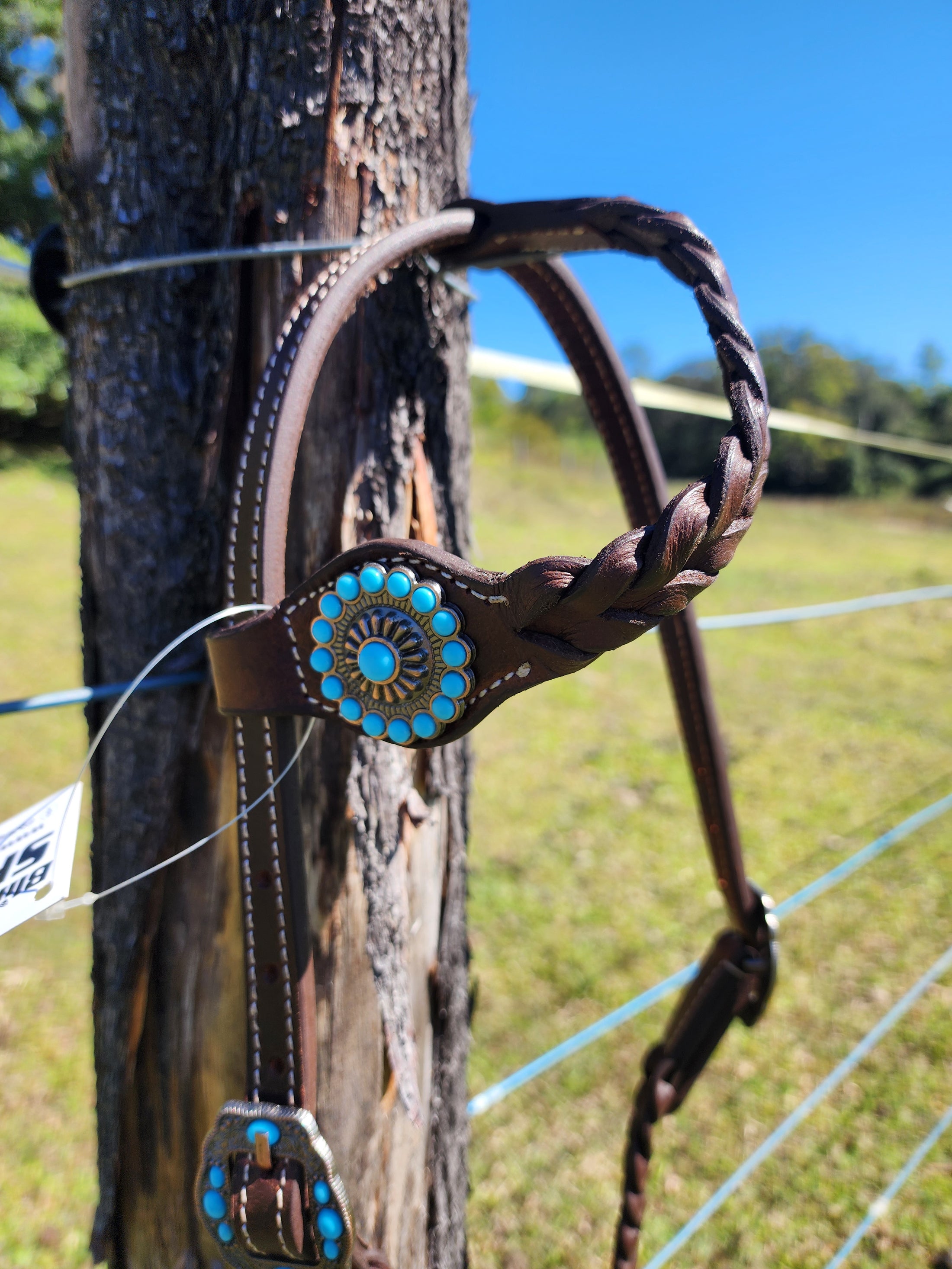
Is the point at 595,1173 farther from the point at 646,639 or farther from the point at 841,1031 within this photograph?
the point at 646,639

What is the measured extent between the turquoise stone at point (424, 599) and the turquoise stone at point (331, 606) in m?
0.06

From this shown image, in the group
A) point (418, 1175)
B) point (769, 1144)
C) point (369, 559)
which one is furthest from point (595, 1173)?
point (369, 559)

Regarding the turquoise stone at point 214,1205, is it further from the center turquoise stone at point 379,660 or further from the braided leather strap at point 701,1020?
the braided leather strap at point 701,1020

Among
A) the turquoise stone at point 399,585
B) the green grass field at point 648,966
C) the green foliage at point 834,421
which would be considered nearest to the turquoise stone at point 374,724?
the turquoise stone at point 399,585

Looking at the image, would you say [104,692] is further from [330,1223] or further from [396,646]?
[330,1223]

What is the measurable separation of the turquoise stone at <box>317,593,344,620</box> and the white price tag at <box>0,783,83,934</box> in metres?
0.24

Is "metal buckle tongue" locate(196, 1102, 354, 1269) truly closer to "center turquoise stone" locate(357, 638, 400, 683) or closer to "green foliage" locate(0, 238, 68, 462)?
"center turquoise stone" locate(357, 638, 400, 683)

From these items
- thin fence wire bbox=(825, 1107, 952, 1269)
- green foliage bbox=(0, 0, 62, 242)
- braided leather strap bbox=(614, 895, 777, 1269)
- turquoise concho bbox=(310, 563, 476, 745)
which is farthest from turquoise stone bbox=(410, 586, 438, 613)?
green foliage bbox=(0, 0, 62, 242)

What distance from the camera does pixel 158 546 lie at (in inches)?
32.8

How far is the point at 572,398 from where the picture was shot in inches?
683

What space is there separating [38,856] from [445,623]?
369 mm

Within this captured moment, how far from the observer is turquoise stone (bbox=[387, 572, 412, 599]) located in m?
0.59

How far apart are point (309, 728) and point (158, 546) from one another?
271mm

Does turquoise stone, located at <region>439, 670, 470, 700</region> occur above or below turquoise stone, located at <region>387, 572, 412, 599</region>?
below
